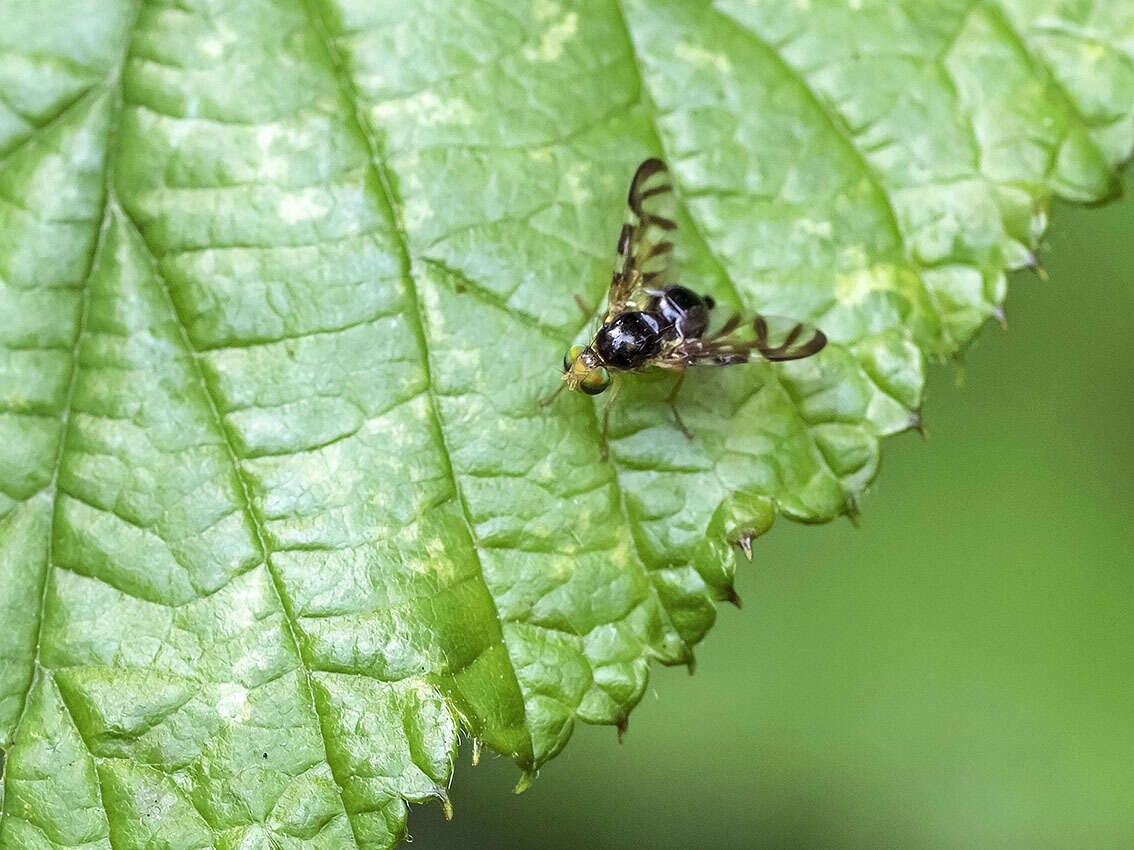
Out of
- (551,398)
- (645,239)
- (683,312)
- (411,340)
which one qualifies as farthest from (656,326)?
(411,340)

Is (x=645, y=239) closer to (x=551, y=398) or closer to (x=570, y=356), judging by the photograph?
(x=570, y=356)

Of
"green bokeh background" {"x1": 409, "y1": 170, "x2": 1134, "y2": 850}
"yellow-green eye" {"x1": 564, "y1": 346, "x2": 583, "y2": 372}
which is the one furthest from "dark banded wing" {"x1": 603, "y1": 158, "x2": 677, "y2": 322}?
"green bokeh background" {"x1": 409, "y1": 170, "x2": 1134, "y2": 850}

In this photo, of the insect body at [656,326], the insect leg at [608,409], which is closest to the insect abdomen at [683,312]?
the insect body at [656,326]

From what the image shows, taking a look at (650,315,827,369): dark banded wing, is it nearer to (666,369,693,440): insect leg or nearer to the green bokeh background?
(666,369,693,440): insect leg

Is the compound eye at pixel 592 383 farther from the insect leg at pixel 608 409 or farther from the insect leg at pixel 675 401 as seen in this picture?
the insect leg at pixel 675 401

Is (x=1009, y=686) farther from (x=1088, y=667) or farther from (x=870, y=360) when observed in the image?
(x=870, y=360)

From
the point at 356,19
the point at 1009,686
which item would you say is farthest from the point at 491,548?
the point at 1009,686

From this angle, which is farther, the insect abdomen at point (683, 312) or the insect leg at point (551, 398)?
the insect abdomen at point (683, 312)

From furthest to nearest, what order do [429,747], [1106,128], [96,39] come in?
[1106,128] → [96,39] → [429,747]
